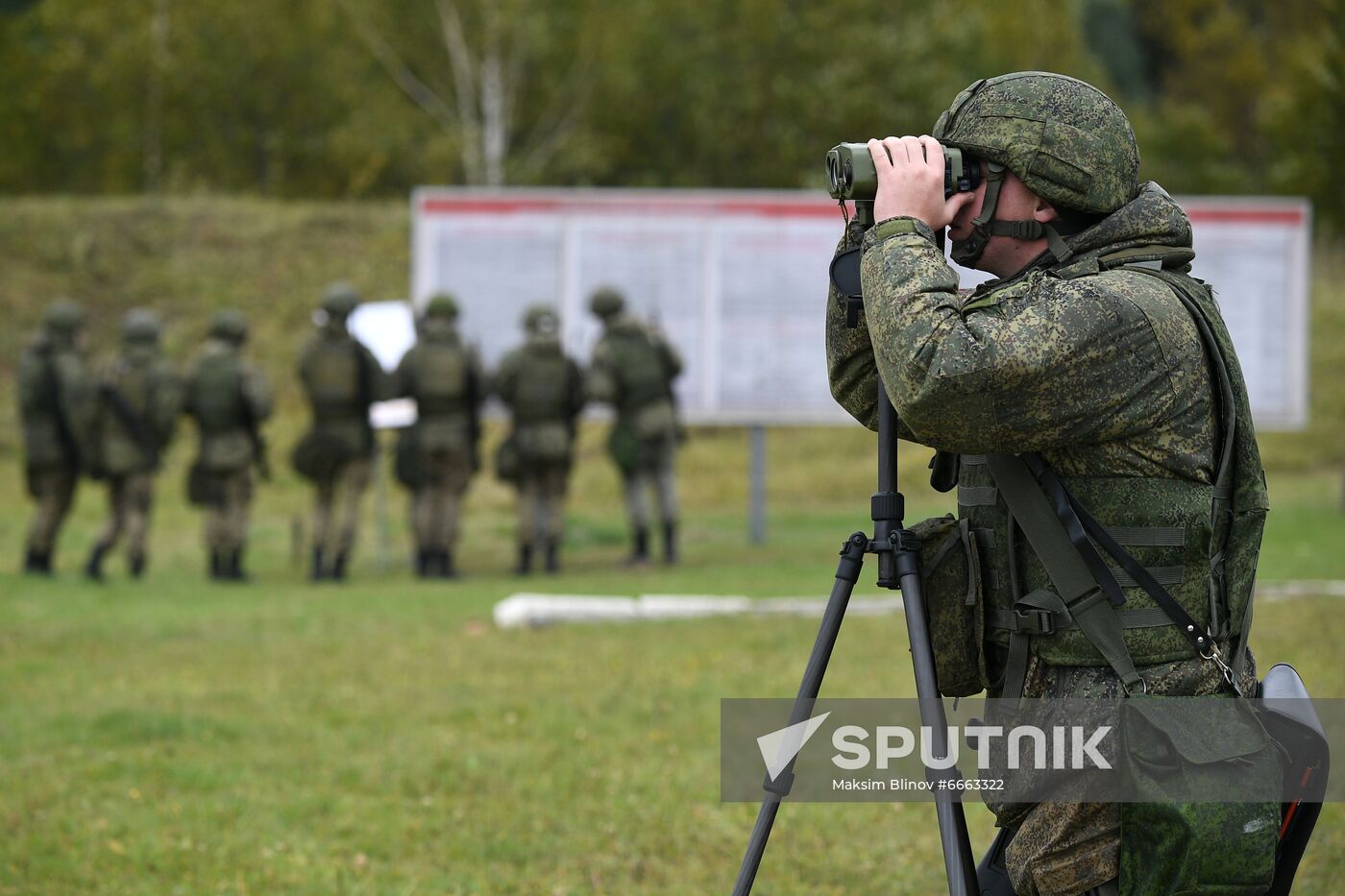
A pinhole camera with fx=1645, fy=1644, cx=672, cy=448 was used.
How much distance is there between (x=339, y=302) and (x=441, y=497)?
1.84 metres

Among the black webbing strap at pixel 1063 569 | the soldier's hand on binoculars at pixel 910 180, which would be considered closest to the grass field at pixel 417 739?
the black webbing strap at pixel 1063 569

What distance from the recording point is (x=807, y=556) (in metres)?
14.4

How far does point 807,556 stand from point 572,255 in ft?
11.5

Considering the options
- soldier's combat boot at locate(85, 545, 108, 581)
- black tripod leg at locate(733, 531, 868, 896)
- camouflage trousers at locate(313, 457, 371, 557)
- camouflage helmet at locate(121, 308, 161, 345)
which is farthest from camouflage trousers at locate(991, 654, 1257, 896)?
camouflage helmet at locate(121, 308, 161, 345)

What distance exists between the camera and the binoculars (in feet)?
9.85

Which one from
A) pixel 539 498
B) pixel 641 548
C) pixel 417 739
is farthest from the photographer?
pixel 641 548

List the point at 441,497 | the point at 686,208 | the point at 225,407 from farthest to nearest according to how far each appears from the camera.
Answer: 1. the point at 686,208
2. the point at 441,497
3. the point at 225,407

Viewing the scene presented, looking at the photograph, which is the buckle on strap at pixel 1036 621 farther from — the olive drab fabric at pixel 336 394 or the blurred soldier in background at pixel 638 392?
the olive drab fabric at pixel 336 394

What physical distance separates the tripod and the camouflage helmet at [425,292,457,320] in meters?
10.8

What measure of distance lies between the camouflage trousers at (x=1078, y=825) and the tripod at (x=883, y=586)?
0.45ft

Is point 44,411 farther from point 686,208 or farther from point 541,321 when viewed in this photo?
point 686,208

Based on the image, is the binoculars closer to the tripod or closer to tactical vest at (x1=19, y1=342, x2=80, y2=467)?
the tripod

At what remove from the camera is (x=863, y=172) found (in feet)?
9.86

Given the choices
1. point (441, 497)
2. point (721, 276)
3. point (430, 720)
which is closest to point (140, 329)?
point (441, 497)
